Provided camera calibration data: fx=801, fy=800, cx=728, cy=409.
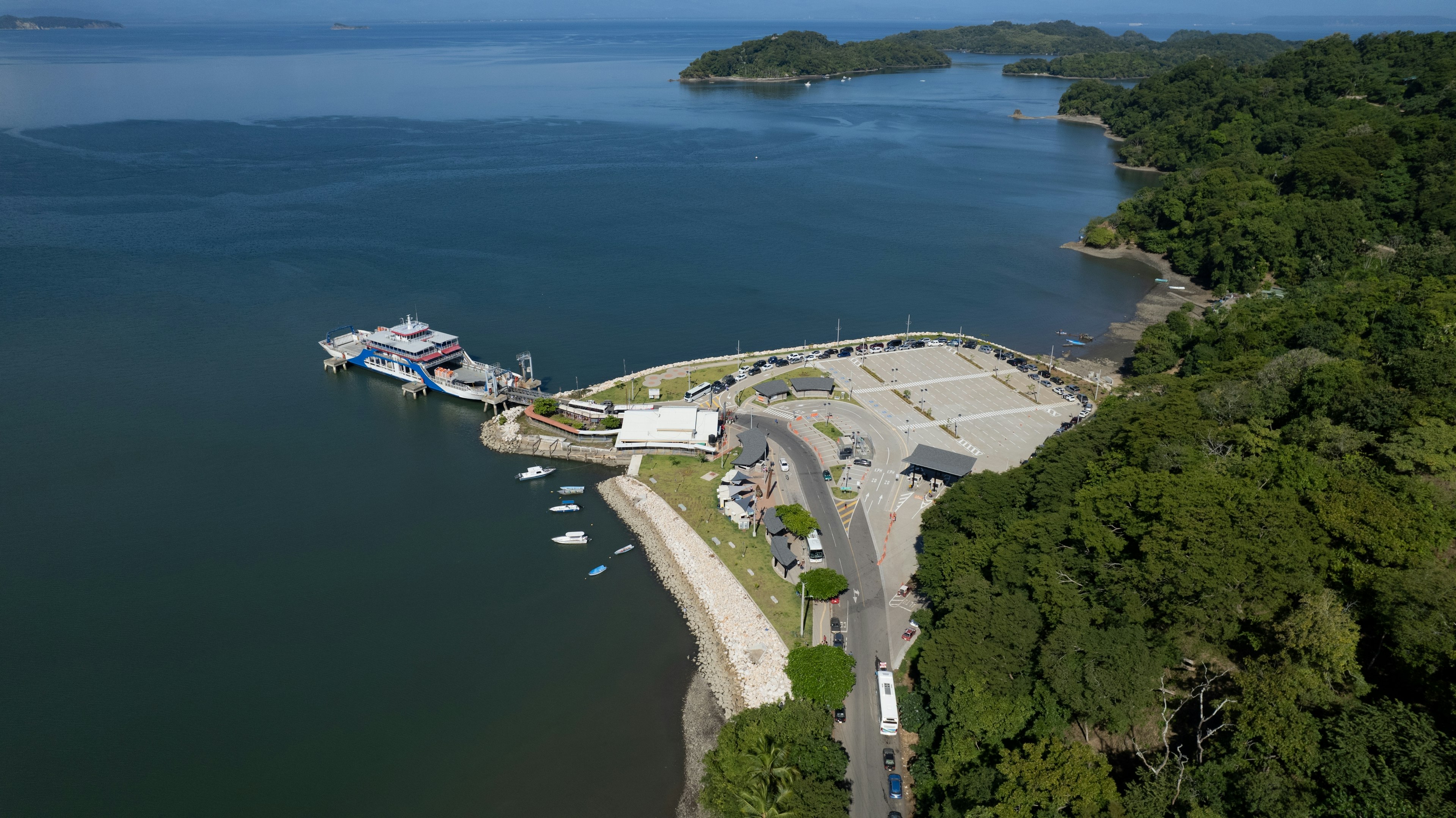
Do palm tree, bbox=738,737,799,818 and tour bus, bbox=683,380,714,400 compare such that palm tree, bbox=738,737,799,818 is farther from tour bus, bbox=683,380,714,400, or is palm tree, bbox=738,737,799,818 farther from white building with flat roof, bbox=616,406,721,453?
tour bus, bbox=683,380,714,400

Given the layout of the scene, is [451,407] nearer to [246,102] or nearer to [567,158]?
[567,158]

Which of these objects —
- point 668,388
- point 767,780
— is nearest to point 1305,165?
point 668,388

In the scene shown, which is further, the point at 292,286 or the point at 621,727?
the point at 292,286

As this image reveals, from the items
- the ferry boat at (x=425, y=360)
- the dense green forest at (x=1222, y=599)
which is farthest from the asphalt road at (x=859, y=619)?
the ferry boat at (x=425, y=360)

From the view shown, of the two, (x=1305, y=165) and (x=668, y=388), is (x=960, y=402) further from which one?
(x=1305, y=165)

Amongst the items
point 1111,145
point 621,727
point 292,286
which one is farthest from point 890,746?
point 1111,145

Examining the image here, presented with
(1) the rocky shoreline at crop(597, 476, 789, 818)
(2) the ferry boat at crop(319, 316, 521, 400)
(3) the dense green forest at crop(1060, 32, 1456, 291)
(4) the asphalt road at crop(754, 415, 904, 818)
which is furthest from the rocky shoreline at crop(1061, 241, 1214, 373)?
(2) the ferry boat at crop(319, 316, 521, 400)
